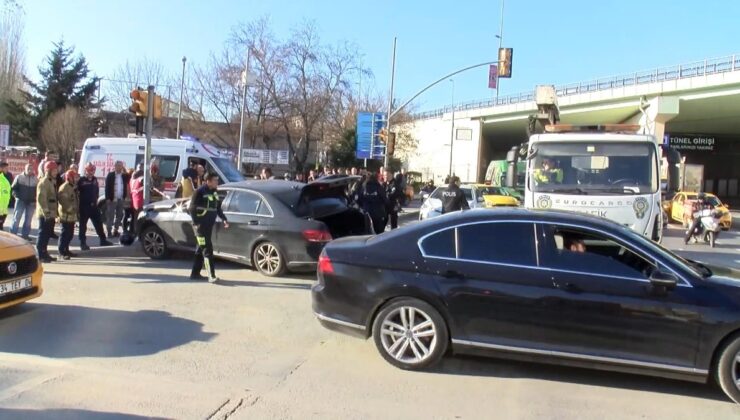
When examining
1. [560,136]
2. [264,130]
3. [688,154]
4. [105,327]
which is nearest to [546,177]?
A: [560,136]

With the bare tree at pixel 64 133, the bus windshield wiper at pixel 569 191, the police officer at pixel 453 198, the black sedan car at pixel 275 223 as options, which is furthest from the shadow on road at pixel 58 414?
the bare tree at pixel 64 133

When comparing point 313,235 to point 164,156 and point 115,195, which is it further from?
point 164,156

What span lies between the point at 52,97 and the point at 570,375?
169 feet

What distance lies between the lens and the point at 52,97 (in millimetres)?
48094

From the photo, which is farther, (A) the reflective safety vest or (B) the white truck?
(B) the white truck

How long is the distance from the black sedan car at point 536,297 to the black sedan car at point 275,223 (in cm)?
349

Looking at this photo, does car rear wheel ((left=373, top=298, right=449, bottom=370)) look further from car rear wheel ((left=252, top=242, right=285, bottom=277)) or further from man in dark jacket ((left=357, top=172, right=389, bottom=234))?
man in dark jacket ((left=357, top=172, right=389, bottom=234))

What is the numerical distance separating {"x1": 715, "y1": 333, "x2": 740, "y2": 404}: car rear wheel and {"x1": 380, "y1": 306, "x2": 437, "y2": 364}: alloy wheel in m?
2.24

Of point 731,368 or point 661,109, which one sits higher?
point 661,109

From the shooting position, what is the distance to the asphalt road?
4.41 meters

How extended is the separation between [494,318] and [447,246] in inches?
29.4

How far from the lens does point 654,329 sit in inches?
189

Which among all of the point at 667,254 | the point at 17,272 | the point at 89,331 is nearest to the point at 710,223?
the point at 667,254

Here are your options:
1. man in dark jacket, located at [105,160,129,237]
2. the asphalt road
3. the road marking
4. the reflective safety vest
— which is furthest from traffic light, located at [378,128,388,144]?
the road marking
